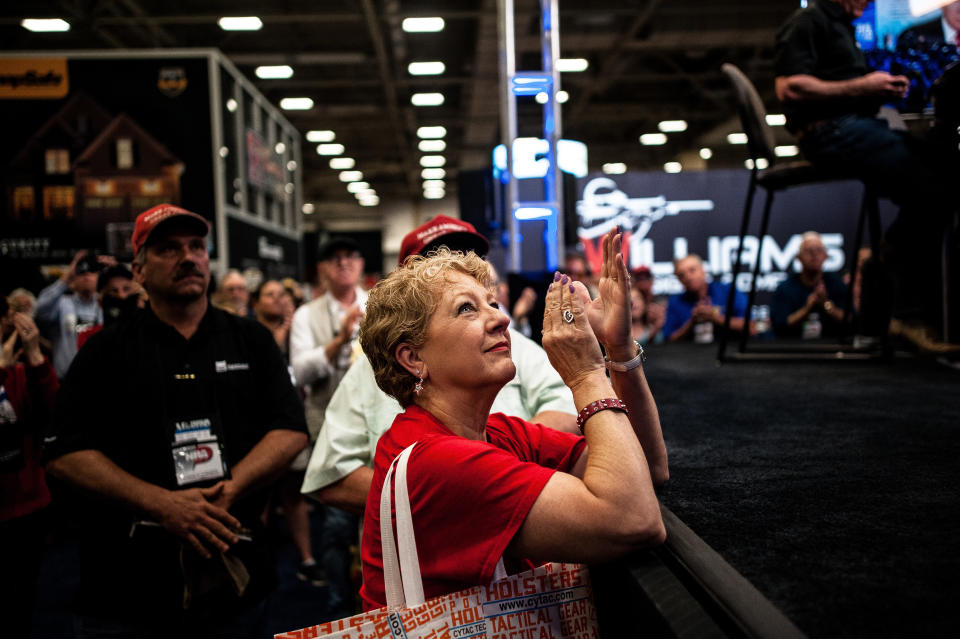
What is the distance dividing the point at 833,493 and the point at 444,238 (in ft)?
3.84

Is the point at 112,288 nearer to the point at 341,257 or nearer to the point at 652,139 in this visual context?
the point at 341,257

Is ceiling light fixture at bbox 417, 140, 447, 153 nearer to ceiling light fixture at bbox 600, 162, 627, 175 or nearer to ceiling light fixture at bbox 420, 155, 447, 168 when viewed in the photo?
ceiling light fixture at bbox 420, 155, 447, 168

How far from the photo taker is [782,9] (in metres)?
10.7

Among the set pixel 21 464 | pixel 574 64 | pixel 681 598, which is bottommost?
pixel 21 464

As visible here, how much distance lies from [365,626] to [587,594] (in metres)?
0.34

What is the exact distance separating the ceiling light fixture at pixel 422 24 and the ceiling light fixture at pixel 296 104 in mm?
4269

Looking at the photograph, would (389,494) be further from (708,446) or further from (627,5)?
(627,5)

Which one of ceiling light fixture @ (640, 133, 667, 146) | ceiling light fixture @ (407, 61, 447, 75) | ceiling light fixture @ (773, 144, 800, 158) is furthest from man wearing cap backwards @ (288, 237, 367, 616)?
ceiling light fixture @ (773, 144, 800, 158)

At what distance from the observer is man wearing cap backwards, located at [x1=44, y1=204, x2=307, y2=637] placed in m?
1.82

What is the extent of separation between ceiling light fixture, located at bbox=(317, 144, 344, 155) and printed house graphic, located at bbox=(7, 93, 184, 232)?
12.4 meters

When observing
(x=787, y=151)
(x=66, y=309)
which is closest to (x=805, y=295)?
(x=66, y=309)

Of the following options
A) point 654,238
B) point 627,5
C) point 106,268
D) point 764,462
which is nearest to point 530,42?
point 627,5

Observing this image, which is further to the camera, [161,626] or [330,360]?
[330,360]

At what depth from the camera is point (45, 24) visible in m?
10.3
